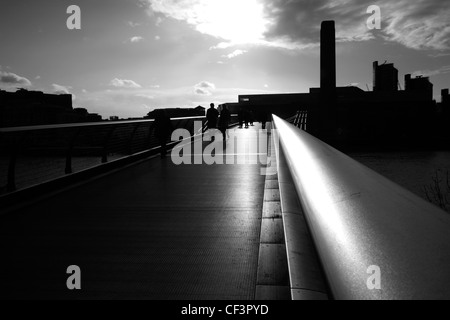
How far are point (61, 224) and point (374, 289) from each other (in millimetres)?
4170

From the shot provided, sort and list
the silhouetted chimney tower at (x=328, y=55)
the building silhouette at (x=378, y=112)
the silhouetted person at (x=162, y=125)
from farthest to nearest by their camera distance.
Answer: the building silhouette at (x=378, y=112) < the silhouetted chimney tower at (x=328, y=55) < the silhouetted person at (x=162, y=125)

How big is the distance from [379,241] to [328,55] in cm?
4200

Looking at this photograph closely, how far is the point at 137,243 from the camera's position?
3656 mm

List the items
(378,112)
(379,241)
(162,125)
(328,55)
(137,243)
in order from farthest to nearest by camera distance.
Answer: (378,112), (328,55), (162,125), (137,243), (379,241)

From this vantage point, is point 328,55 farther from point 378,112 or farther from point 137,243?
point 378,112

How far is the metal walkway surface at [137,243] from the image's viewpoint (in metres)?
2.71

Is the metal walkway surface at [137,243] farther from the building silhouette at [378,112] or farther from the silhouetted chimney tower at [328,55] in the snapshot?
the building silhouette at [378,112]

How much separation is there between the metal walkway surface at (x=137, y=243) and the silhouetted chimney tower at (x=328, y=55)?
120 ft

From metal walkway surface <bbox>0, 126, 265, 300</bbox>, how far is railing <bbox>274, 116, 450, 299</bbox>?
159cm

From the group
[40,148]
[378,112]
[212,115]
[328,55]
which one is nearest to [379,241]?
[40,148]

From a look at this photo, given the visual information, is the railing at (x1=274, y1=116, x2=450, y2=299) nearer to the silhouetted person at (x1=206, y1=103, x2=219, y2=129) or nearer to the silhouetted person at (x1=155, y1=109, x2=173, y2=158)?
the silhouetted person at (x1=155, y1=109, x2=173, y2=158)

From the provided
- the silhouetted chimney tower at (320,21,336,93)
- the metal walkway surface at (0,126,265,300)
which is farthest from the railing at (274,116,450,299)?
the silhouetted chimney tower at (320,21,336,93)

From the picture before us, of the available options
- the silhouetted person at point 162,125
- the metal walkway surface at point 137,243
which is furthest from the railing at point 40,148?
the metal walkway surface at point 137,243

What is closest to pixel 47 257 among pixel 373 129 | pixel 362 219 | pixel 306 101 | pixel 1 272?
pixel 1 272
